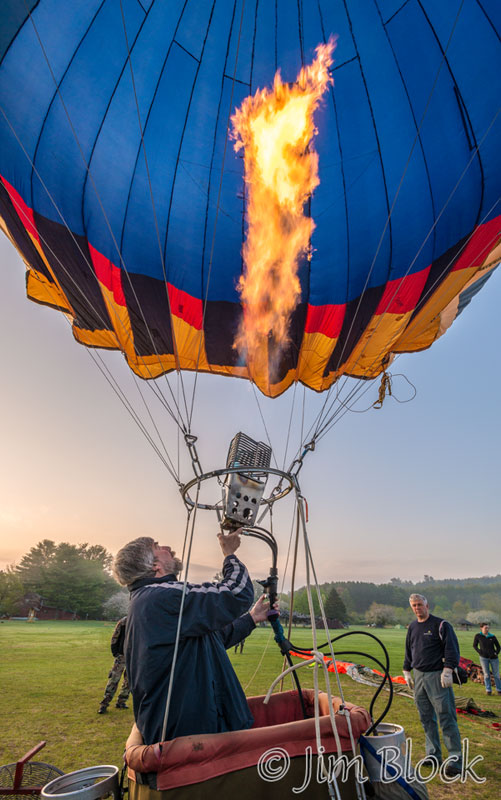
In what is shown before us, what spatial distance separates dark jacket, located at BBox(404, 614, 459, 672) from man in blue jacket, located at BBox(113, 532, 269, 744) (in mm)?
2245

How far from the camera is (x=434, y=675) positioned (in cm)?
349

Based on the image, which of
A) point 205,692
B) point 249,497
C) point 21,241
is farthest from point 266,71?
point 205,692

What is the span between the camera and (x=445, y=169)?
12.9 ft

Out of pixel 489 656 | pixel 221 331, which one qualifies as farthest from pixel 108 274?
pixel 489 656

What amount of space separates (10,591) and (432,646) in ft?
140

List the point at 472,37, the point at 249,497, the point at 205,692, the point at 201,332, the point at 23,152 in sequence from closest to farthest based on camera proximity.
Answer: the point at 205,692
the point at 249,497
the point at 472,37
the point at 23,152
the point at 201,332

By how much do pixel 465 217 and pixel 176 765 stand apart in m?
4.38

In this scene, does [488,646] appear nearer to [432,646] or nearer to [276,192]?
[432,646]

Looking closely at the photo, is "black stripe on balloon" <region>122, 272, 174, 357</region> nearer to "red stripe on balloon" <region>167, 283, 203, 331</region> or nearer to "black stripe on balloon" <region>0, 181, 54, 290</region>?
"red stripe on balloon" <region>167, 283, 203, 331</region>

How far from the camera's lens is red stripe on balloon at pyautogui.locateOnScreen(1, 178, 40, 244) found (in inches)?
149

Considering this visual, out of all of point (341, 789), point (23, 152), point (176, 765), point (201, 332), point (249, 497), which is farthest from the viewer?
point (201, 332)

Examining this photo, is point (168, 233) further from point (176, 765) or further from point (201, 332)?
point (176, 765)

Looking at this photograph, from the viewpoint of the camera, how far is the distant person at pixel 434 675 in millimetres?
3213

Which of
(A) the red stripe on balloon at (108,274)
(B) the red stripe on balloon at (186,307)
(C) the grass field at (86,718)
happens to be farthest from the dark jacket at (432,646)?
(A) the red stripe on balloon at (108,274)
